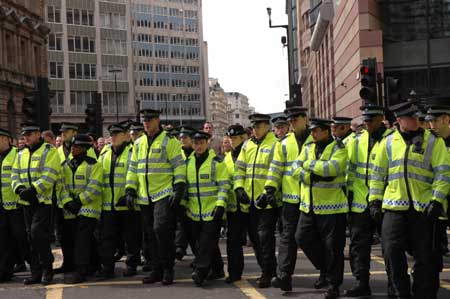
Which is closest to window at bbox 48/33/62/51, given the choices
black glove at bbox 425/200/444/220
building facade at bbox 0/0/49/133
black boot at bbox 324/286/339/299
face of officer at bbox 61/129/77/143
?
building facade at bbox 0/0/49/133

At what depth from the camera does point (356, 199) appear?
25.5 ft

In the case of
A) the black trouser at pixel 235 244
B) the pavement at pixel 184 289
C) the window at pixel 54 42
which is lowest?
the pavement at pixel 184 289

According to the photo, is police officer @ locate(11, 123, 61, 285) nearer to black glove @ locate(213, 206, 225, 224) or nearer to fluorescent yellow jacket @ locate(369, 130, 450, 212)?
A: black glove @ locate(213, 206, 225, 224)

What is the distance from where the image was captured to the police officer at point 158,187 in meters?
8.47

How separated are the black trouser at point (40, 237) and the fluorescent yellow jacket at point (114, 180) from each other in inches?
33.6

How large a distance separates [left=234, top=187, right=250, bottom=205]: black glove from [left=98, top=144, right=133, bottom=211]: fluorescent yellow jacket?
1.78 m

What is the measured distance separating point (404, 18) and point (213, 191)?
24.1 m

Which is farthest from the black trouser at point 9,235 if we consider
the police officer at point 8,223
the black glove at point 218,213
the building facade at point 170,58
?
the building facade at point 170,58

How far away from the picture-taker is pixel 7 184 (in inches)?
366

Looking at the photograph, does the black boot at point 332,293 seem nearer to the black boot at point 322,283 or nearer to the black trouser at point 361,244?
the black trouser at point 361,244

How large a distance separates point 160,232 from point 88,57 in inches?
2781

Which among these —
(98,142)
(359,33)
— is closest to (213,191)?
(98,142)

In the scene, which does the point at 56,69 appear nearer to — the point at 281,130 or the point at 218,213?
the point at 281,130

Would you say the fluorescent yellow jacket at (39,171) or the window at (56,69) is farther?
the window at (56,69)
